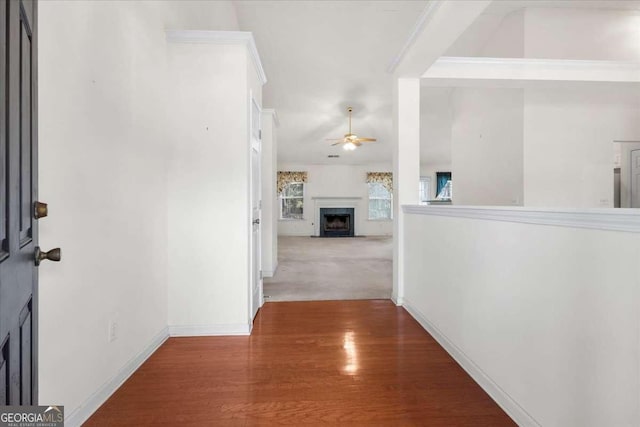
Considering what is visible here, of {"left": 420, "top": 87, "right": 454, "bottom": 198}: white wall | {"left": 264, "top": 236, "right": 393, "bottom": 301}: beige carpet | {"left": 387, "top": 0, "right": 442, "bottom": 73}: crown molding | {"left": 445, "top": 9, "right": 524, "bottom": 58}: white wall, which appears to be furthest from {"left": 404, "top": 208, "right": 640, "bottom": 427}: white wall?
{"left": 420, "top": 87, "right": 454, "bottom": 198}: white wall

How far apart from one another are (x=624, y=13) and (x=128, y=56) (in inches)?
228

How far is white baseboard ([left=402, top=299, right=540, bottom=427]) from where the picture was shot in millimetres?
1491

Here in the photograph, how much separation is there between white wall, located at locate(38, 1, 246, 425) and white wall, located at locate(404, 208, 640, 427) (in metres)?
2.10

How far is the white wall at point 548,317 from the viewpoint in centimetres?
101

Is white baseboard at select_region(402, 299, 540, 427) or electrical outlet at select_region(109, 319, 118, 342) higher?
electrical outlet at select_region(109, 319, 118, 342)

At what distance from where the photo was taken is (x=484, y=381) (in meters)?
1.80

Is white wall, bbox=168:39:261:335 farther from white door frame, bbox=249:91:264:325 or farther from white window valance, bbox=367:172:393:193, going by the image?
white window valance, bbox=367:172:393:193

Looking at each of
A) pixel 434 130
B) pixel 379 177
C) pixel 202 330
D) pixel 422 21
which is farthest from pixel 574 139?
pixel 379 177

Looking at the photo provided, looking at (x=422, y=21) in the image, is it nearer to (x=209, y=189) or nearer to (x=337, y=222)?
(x=209, y=189)

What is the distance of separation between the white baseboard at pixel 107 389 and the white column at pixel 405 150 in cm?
227

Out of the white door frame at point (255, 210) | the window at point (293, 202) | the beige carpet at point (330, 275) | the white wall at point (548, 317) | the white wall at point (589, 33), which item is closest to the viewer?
the white wall at point (548, 317)

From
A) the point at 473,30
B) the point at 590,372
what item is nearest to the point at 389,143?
the point at 473,30

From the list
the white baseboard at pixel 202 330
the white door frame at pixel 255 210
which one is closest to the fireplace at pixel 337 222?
the white door frame at pixel 255 210

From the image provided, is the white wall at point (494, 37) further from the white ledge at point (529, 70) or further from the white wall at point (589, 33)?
the white ledge at point (529, 70)
